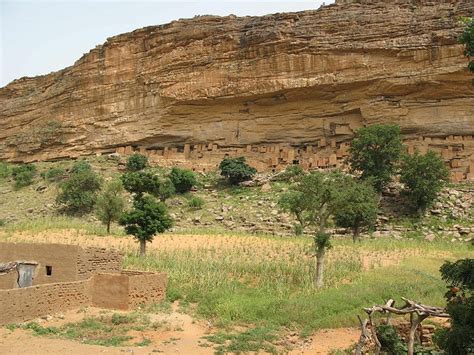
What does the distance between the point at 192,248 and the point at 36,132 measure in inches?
1076

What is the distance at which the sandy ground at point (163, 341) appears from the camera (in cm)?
991

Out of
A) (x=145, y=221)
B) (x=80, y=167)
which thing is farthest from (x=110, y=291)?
(x=80, y=167)

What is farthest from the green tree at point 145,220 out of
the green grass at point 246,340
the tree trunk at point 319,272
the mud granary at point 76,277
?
the green grass at point 246,340

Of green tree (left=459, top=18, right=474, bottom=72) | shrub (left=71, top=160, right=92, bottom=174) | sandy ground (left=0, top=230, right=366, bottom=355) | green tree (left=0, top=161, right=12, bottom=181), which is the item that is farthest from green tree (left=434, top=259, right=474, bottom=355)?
green tree (left=0, top=161, right=12, bottom=181)

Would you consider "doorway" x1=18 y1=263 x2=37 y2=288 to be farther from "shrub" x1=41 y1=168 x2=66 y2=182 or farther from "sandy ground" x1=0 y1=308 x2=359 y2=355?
"shrub" x1=41 y1=168 x2=66 y2=182

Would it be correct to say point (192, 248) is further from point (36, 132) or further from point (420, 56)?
point (36, 132)

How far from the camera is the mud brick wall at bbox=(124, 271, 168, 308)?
1347 centimetres

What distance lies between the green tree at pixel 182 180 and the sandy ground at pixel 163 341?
2038 centimetres

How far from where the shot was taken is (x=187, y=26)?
38.8 m

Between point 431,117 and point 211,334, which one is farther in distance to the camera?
point 431,117

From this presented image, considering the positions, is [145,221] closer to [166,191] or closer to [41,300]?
[41,300]

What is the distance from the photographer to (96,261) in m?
14.5

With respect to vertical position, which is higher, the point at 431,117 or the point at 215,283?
the point at 431,117

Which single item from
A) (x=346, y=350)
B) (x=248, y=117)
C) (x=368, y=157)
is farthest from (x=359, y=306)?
(x=248, y=117)
